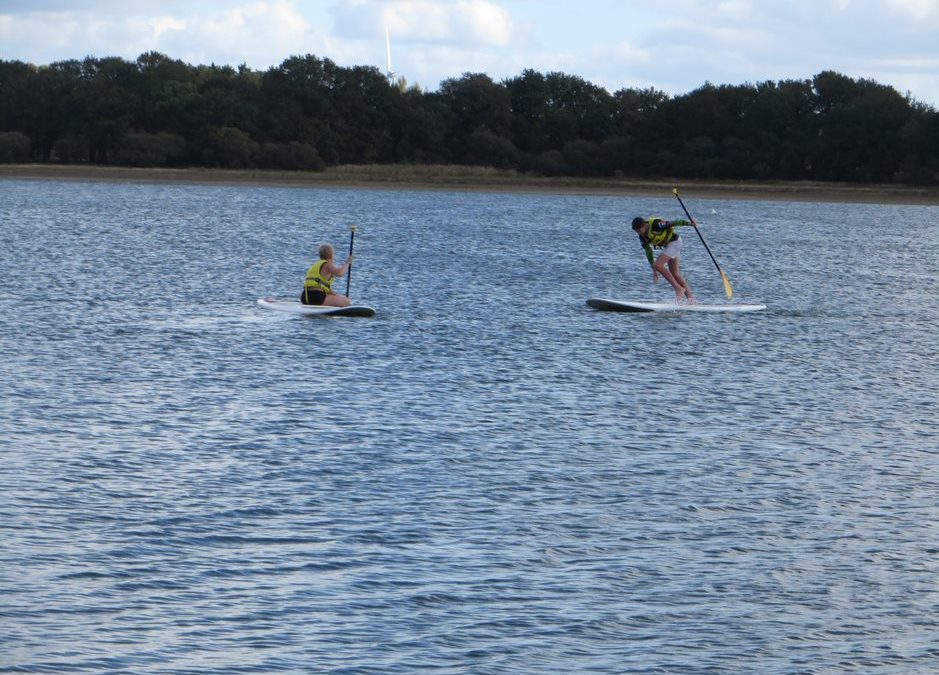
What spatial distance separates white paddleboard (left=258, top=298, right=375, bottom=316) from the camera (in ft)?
87.2

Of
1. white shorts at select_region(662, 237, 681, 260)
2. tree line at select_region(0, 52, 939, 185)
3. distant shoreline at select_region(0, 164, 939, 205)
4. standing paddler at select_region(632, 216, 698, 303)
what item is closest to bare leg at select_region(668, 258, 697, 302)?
standing paddler at select_region(632, 216, 698, 303)

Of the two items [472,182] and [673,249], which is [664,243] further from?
[472,182]

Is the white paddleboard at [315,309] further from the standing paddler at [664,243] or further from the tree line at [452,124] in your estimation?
the tree line at [452,124]

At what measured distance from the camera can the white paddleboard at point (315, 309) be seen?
2658 centimetres

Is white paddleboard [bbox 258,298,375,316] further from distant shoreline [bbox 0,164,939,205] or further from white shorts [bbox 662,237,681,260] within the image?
distant shoreline [bbox 0,164,939,205]

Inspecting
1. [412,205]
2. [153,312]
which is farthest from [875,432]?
[412,205]

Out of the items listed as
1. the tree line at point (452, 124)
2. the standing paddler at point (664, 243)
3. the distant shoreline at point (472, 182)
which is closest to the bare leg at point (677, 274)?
the standing paddler at point (664, 243)

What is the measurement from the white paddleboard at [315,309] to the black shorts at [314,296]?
0.12 meters

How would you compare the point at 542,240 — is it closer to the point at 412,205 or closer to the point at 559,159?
the point at 412,205

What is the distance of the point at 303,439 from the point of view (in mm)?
15312

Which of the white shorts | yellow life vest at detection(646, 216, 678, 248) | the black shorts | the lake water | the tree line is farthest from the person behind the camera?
the tree line

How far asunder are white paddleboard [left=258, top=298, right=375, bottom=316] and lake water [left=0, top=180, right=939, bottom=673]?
0.92 ft

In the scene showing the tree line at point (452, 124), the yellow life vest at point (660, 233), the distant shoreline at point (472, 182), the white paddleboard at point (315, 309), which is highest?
the tree line at point (452, 124)

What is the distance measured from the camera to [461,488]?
13.2 m
